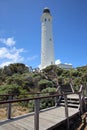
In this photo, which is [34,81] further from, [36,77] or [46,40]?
[46,40]

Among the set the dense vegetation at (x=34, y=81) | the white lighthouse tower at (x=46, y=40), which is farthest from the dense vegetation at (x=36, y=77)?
the white lighthouse tower at (x=46, y=40)

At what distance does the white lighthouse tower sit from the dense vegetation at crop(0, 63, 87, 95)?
250 inches

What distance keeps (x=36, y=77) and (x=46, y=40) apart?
17341mm

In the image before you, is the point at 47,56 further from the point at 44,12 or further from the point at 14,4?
the point at 14,4

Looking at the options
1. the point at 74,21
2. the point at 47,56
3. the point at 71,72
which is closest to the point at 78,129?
the point at 74,21

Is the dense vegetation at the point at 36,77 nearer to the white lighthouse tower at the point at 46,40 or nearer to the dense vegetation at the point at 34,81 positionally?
the dense vegetation at the point at 34,81

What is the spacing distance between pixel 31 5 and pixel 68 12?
3.86m

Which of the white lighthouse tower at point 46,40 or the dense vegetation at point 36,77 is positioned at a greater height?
the white lighthouse tower at point 46,40

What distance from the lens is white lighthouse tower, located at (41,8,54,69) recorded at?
3362cm

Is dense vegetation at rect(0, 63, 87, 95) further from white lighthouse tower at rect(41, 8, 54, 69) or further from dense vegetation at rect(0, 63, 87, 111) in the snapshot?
white lighthouse tower at rect(41, 8, 54, 69)

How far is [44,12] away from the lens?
38000 mm

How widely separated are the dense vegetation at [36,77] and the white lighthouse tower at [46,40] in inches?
250

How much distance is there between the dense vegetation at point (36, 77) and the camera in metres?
16.0

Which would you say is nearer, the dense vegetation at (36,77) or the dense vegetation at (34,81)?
the dense vegetation at (34,81)
